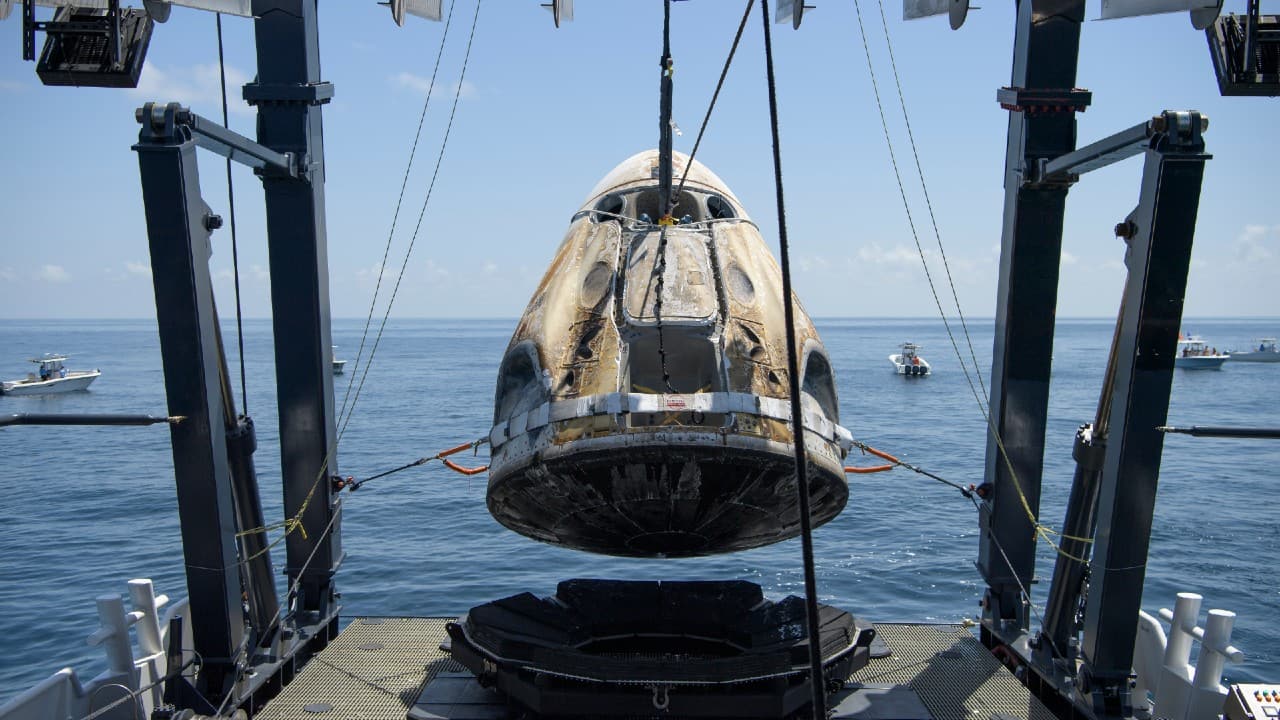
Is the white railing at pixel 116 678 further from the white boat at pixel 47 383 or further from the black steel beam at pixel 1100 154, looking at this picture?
the white boat at pixel 47 383

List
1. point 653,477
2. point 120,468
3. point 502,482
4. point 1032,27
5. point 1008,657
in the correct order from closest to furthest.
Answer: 1. point 653,477
2. point 502,482
3. point 1032,27
4. point 1008,657
5. point 120,468

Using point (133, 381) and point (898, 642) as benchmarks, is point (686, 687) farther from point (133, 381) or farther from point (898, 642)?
point (133, 381)

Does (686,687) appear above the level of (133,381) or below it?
above

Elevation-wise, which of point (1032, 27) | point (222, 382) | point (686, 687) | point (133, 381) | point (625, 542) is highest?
point (1032, 27)

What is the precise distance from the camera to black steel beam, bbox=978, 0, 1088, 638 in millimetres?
10773

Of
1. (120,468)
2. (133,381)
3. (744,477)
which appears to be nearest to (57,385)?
(133,381)

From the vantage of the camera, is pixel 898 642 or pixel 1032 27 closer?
pixel 1032 27

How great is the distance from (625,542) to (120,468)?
1496 inches

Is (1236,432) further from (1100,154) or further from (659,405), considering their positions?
(659,405)

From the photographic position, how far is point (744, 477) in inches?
338

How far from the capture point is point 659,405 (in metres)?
8.33

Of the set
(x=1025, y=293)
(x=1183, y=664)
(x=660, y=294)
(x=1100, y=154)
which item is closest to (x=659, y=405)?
(x=660, y=294)

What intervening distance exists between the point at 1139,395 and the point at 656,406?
167 inches

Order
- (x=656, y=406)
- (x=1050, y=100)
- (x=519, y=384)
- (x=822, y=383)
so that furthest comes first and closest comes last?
(x=1050, y=100), (x=822, y=383), (x=519, y=384), (x=656, y=406)
